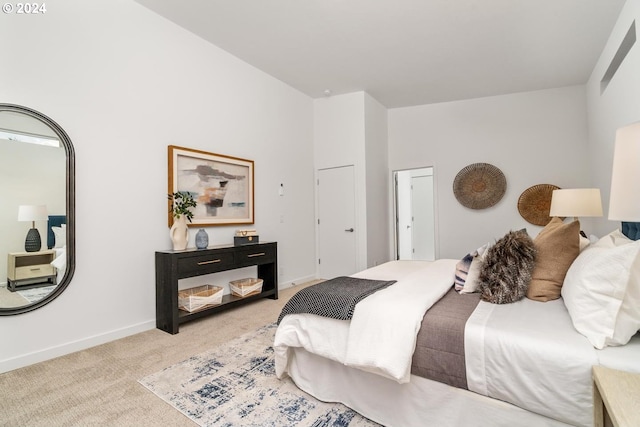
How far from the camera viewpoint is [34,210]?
2.31 metres

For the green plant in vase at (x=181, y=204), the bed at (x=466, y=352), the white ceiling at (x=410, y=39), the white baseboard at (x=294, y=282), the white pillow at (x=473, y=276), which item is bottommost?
the white baseboard at (x=294, y=282)

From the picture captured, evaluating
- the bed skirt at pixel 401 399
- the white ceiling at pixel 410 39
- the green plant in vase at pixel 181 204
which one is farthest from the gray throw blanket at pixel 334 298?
the white ceiling at pixel 410 39

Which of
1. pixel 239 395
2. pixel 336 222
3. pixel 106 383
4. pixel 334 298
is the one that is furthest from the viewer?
pixel 336 222

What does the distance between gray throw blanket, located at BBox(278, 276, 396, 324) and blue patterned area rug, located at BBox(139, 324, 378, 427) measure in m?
0.46

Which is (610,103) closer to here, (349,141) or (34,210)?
(349,141)

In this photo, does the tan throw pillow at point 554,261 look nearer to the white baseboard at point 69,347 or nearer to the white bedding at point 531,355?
the white bedding at point 531,355

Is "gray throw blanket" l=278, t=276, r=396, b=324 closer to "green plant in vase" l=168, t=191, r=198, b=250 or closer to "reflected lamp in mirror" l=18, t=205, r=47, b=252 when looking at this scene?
"green plant in vase" l=168, t=191, r=198, b=250

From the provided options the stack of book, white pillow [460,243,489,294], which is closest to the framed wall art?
the stack of book

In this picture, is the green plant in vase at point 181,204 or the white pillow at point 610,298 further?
the green plant in vase at point 181,204

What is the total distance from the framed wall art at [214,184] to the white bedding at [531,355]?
2.37 m

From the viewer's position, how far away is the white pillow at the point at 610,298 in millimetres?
1175

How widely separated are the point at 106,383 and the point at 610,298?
8.80 ft

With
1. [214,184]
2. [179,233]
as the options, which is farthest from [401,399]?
[214,184]

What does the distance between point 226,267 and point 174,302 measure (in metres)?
0.63
